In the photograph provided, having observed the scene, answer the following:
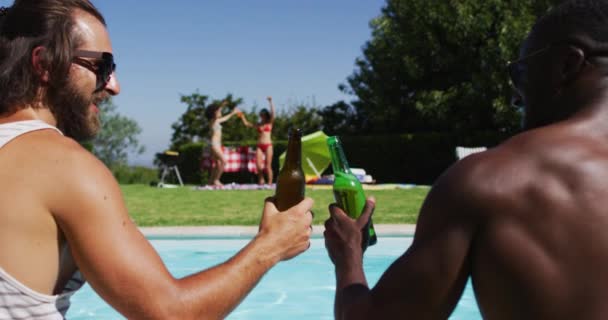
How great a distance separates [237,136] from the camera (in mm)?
33812

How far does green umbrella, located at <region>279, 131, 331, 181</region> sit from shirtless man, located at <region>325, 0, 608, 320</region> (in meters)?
17.7

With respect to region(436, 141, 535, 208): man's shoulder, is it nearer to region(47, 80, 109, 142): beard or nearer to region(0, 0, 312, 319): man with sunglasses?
region(0, 0, 312, 319): man with sunglasses

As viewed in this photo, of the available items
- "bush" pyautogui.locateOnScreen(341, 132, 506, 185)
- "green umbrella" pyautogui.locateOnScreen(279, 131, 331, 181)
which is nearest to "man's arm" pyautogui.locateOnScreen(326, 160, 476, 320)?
"green umbrella" pyautogui.locateOnScreen(279, 131, 331, 181)

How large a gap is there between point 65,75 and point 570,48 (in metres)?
1.42

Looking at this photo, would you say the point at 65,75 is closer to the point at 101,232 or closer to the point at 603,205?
the point at 101,232

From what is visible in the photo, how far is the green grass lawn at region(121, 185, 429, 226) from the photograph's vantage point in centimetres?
927

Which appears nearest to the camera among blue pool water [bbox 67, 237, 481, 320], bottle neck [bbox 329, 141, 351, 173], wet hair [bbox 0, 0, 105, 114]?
wet hair [bbox 0, 0, 105, 114]

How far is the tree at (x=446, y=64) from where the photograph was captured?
2598cm

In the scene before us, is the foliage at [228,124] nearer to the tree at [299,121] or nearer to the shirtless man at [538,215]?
the tree at [299,121]

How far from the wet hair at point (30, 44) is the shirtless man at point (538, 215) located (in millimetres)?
1156

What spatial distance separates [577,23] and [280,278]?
6.91m

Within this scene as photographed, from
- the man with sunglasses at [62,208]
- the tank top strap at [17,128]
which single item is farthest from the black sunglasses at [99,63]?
the tank top strap at [17,128]

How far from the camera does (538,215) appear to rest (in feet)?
4.49

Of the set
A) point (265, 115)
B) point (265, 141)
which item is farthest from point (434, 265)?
point (265, 141)
